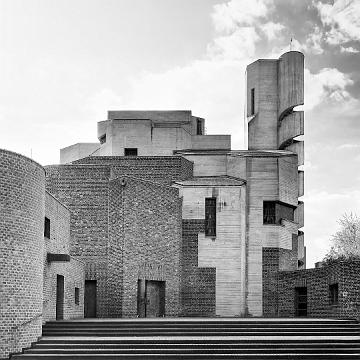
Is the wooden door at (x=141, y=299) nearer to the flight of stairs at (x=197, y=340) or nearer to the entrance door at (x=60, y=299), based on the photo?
the entrance door at (x=60, y=299)

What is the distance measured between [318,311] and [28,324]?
13527 mm

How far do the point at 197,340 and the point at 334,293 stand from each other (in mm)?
10089

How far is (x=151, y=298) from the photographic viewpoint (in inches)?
1145

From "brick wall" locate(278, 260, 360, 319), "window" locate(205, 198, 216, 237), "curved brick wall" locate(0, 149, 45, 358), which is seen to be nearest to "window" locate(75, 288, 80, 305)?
"window" locate(205, 198, 216, 237)

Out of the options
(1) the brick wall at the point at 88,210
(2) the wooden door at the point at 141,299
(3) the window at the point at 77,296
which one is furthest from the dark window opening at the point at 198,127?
(3) the window at the point at 77,296

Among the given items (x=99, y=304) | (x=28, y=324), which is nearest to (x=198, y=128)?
(x=99, y=304)

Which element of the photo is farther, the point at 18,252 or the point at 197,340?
the point at 197,340

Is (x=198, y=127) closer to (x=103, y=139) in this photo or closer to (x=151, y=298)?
(x=103, y=139)

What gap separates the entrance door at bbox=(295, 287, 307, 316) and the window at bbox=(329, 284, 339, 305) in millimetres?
2855

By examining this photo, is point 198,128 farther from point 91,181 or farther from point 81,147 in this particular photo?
point 91,181

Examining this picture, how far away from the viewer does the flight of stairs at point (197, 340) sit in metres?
17.0

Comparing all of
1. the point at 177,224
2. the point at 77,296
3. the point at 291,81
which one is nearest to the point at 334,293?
the point at 177,224

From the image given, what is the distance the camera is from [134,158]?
108 ft

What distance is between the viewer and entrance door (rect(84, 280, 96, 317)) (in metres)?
28.5
